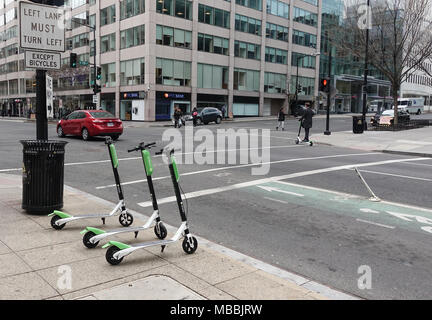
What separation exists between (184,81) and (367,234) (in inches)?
1748

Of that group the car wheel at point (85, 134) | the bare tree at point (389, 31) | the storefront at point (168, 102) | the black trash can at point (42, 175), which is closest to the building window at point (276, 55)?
the storefront at point (168, 102)

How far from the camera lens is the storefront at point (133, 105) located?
152 feet

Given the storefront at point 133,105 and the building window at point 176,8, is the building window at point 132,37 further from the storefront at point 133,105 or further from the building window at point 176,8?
the storefront at point 133,105

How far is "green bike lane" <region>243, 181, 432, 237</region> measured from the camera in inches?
260

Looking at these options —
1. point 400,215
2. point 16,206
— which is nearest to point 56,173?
point 16,206

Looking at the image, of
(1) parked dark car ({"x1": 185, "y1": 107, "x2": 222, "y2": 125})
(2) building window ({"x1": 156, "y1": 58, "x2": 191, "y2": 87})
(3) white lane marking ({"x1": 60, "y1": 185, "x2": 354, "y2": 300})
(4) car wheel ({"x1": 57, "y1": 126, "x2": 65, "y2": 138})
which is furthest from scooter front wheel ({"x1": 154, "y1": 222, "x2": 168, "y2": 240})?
(2) building window ({"x1": 156, "y1": 58, "x2": 191, "y2": 87})

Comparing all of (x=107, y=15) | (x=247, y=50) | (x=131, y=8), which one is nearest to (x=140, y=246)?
(x=131, y=8)

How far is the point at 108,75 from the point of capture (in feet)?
173

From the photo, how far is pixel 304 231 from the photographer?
612cm

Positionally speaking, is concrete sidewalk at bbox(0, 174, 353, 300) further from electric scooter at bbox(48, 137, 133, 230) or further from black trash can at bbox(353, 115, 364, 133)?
black trash can at bbox(353, 115, 364, 133)

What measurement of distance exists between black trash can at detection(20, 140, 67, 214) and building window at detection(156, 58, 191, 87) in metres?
40.9

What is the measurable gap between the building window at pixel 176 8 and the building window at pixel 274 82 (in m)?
16.1

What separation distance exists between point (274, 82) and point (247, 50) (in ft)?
24.2

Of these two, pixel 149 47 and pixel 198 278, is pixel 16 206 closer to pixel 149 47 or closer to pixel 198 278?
pixel 198 278
